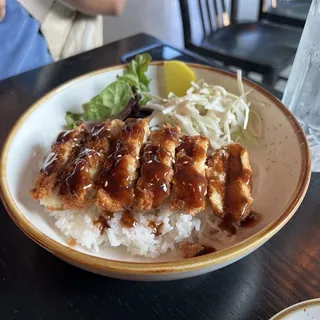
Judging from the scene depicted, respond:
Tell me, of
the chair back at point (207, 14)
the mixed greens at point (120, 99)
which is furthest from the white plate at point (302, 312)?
the chair back at point (207, 14)

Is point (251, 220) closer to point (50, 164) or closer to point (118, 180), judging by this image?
point (118, 180)

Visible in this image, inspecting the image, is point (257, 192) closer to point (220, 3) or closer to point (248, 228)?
point (248, 228)

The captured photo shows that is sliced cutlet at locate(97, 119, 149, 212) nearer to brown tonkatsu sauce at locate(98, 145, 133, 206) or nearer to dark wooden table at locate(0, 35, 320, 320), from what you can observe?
brown tonkatsu sauce at locate(98, 145, 133, 206)

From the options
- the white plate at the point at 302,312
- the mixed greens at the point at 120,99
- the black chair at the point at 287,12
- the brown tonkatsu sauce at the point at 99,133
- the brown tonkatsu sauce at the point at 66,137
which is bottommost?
the black chair at the point at 287,12

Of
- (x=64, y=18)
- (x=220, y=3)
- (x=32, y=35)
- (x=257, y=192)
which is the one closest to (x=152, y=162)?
(x=257, y=192)

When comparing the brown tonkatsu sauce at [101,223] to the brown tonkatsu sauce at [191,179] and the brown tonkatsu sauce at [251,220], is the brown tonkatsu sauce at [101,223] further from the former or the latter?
the brown tonkatsu sauce at [251,220]
